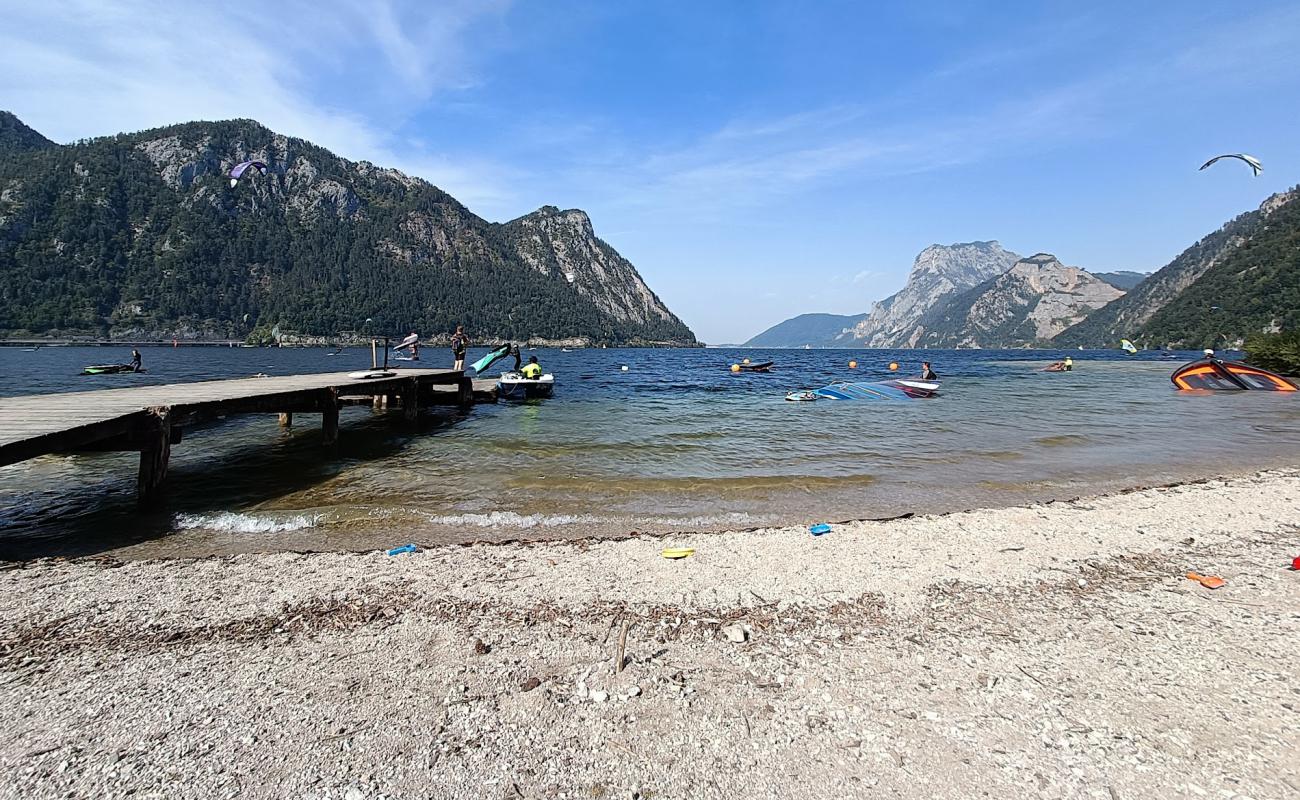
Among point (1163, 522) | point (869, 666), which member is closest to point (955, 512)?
point (1163, 522)

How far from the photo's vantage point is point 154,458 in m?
9.91

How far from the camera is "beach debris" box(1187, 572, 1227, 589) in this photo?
19.2 feet

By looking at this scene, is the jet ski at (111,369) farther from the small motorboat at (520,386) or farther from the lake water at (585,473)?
the small motorboat at (520,386)

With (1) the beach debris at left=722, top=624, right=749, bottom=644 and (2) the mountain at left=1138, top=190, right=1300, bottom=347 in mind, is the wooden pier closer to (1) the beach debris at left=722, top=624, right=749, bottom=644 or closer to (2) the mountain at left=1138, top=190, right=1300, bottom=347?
(1) the beach debris at left=722, top=624, right=749, bottom=644

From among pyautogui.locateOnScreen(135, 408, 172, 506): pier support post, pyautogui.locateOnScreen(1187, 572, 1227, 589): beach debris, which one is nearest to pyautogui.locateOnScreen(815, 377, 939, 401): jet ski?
pyautogui.locateOnScreen(1187, 572, 1227, 589): beach debris

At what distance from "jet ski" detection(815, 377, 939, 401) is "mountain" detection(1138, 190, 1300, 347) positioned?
108 metres

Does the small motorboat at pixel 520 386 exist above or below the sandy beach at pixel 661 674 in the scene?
above

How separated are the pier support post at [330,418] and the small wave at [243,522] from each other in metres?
7.27

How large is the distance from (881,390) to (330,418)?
991 inches

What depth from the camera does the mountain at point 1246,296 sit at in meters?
105

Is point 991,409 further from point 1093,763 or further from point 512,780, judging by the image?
point 512,780

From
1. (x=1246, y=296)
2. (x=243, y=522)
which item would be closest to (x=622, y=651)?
(x=243, y=522)

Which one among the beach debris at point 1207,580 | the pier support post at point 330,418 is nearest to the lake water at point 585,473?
the pier support post at point 330,418

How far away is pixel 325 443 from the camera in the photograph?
16.1m
